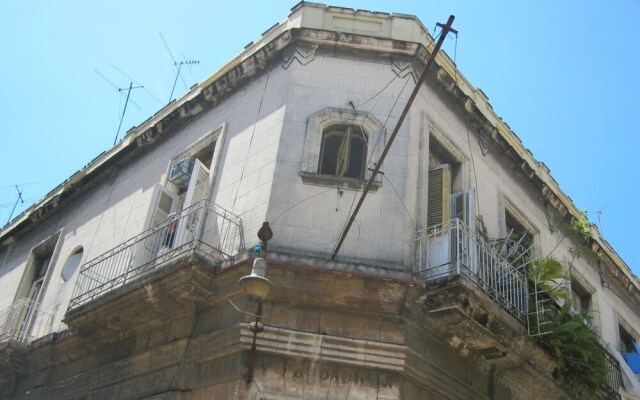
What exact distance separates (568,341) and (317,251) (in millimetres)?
4106

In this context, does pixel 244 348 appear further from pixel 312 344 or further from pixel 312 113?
pixel 312 113

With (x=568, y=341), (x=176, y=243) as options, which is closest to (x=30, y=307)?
(x=176, y=243)

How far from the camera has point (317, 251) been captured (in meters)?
9.30

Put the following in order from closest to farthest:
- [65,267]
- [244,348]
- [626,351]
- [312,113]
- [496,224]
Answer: [244,348]
[312,113]
[496,224]
[65,267]
[626,351]

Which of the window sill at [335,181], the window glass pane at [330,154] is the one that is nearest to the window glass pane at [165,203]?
the window glass pane at [330,154]

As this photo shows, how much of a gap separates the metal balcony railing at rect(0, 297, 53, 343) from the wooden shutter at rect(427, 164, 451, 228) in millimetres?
7214

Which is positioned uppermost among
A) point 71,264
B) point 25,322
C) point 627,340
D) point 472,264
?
point 627,340

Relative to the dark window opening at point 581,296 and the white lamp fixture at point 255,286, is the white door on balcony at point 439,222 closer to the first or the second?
the white lamp fixture at point 255,286

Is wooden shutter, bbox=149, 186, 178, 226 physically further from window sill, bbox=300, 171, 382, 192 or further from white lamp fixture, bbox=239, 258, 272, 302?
white lamp fixture, bbox=239, 258, 272, 302

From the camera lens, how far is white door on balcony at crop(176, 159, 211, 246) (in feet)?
33.2

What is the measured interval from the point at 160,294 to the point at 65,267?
523 centimetres

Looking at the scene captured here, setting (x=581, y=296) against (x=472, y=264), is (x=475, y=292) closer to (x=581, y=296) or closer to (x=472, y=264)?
(x=472, y=264)

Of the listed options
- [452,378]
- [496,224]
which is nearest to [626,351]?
[496,224]

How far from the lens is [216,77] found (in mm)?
12875
